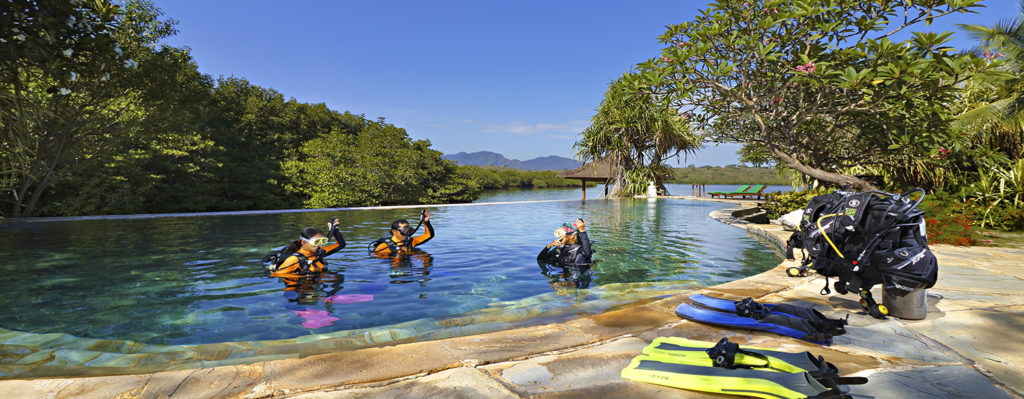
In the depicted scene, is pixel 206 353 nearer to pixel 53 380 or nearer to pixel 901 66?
pixel 53 380

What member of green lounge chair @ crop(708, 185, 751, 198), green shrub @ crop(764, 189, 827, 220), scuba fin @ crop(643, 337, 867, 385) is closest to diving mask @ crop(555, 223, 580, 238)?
scuba fin @ crop(643, 337, 867, 385)

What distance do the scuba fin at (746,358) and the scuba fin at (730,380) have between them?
0.04m

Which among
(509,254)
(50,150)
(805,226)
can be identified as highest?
(50,150)

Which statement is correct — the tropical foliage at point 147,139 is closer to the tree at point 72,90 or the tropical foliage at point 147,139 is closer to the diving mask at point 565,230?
the tree at point 72,90

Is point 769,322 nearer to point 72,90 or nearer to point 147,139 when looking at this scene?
point 72,90

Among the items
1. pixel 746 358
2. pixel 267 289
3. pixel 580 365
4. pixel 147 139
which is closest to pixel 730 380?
pixel 746 358

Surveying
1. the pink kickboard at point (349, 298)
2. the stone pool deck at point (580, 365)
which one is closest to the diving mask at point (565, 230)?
the pink kickboard at point (349, 298)

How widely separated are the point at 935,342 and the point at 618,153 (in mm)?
26185

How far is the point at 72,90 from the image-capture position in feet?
39.9

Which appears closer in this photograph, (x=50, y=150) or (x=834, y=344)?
(x=834, y=344)

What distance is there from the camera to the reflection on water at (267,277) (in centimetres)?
511

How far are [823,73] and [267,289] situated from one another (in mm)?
11321

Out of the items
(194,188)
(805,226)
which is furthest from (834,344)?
(194,188)

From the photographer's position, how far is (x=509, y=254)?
951 cm
